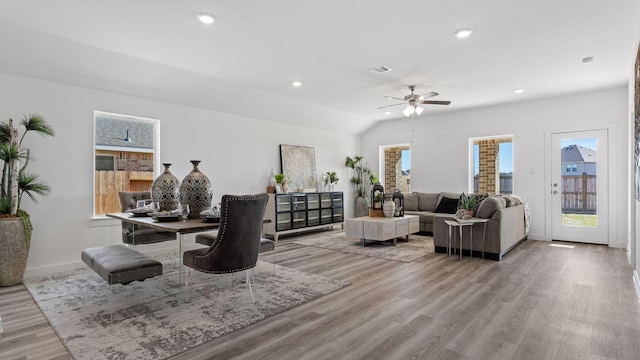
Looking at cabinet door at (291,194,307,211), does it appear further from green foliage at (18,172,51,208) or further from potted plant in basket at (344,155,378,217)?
green foliage at (18,172,51,208)

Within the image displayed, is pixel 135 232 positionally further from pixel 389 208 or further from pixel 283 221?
pixel 389 208

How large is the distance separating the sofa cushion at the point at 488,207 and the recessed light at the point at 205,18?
4173mm

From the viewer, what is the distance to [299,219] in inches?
280

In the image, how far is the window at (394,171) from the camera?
361 inches

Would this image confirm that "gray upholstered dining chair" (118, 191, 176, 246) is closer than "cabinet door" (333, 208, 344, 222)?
Yes

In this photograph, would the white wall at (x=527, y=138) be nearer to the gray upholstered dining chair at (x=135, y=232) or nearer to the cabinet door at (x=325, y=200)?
the cabinet door at (x=325, y=200)

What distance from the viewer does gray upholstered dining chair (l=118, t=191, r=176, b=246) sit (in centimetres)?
432

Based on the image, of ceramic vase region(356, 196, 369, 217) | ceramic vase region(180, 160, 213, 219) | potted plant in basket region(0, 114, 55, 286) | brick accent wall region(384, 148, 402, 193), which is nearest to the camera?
ceramic vase region(180, 160, 213, 219)

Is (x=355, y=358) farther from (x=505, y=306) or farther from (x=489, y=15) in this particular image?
(x=489, y=15)

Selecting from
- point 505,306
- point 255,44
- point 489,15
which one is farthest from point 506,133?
point 255,44

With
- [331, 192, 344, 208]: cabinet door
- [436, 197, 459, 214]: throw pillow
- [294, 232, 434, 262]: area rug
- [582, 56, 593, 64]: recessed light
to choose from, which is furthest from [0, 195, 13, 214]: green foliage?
[582, 56, 593, 64]: recessed light

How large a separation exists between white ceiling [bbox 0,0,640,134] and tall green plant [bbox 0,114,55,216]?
28.4 inches

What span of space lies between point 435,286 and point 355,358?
178cm

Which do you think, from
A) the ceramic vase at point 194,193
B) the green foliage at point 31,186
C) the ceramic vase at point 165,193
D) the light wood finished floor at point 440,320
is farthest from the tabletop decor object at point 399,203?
the green foliage at point 31,186
